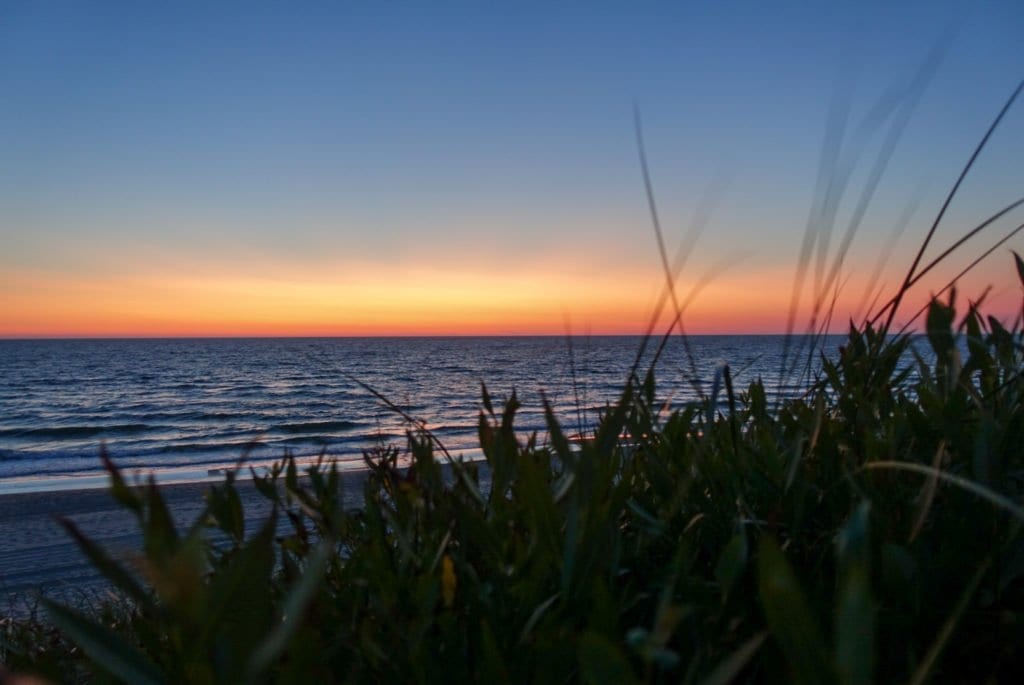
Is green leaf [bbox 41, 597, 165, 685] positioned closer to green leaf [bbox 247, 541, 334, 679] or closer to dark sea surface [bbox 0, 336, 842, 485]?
green leaf [bbox 247, 541, 334, 679]

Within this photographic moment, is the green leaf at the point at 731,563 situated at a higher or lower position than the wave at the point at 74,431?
higher

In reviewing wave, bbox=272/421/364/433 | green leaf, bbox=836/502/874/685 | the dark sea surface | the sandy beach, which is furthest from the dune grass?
wave, bbox=272/421/364/433

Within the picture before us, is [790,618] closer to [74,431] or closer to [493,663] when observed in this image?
[493,663]

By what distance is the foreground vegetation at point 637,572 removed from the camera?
19.0 inches

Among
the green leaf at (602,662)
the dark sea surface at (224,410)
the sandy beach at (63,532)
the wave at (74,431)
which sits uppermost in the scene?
the green leaf at (602,662)

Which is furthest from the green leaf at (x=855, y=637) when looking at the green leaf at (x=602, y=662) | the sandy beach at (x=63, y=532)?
the sandy beach at (x=63, y=532)

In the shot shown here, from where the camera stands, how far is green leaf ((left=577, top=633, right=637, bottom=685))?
0.51 metres

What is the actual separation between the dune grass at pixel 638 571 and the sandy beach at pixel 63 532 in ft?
13.7

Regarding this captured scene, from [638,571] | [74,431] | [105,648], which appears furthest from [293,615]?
[74,431]

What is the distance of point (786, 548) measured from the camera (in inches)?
37.2

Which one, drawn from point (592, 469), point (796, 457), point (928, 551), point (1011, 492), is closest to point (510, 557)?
point (592, 469)

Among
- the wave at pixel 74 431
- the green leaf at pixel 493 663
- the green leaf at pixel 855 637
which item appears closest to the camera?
the green leaf at pixel 855 637

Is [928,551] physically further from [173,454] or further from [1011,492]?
[173,454]

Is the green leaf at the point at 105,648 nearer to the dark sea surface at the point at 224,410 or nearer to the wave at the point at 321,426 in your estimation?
the dark sea surface at the point at 224,410
